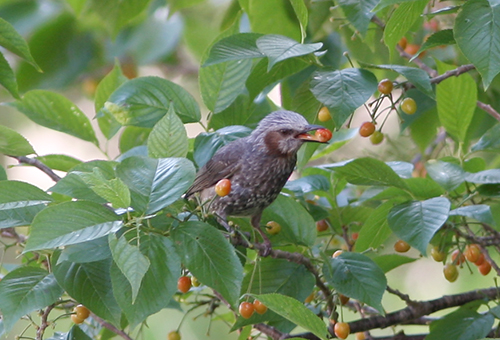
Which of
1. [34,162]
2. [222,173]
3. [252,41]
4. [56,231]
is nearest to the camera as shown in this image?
[56,231]

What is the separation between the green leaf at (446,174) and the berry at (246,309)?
0.80 m

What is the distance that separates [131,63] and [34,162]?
2.98 metres

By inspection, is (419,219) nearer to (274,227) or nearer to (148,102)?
(274,227)

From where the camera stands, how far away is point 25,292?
1.87 meters

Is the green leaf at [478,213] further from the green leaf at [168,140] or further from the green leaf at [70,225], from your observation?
the green leaf at [70,225]

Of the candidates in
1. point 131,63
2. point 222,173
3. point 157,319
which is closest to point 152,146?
point 222,173

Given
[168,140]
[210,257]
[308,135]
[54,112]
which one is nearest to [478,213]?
[308,135]

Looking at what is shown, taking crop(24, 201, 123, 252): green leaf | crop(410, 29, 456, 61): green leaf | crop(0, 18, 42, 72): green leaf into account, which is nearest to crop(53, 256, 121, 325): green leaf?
crop(24, 201, 123, 252): green leaf

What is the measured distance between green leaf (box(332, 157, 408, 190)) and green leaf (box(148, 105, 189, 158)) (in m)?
0.58

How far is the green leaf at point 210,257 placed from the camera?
1.75 m

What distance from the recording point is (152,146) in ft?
6.27

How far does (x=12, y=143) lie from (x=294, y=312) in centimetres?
111

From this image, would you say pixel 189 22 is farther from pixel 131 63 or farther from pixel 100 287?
pixel 100 287

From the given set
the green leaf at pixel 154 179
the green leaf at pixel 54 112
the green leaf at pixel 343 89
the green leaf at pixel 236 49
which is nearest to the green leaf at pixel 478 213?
the green leaf at pixel 343 89
